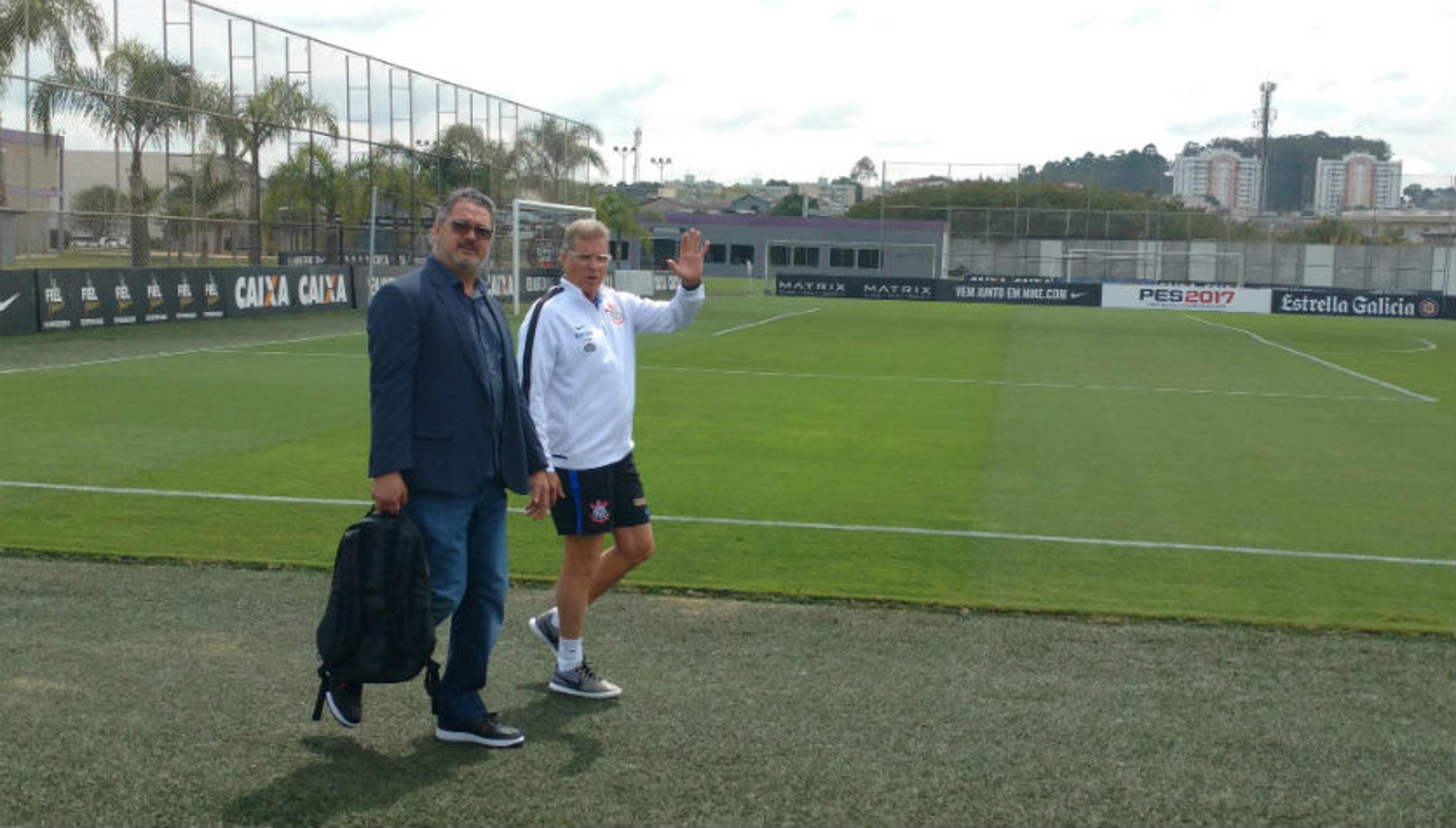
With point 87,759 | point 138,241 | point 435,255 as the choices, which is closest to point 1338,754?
point 435,255

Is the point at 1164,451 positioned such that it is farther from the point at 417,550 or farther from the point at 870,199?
the point at 870,199

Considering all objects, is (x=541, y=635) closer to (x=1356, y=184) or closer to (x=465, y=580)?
(x=465, y=580)

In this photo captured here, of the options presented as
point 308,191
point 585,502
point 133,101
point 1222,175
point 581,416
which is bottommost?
point 585,502

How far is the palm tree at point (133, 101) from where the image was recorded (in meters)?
31.0

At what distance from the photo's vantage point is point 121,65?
33.0 meters

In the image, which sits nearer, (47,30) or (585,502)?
(585,502)

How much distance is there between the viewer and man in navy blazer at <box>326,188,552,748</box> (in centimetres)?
489

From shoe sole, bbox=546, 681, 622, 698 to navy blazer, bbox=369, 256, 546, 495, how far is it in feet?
3.43

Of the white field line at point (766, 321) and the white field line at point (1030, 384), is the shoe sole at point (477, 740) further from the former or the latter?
the white field line at point (766, 321)

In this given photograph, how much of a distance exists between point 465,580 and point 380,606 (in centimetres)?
35

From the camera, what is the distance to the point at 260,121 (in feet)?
127

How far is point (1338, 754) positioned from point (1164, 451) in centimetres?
875

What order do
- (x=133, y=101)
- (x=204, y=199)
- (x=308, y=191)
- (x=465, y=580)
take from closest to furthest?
(x=465, y=580) < (x=133, y=101) < (x=204, y=199) < (x=308, y=191)

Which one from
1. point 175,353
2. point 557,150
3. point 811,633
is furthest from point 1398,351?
point 557,150
